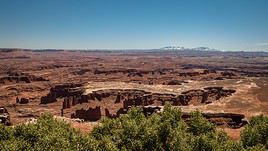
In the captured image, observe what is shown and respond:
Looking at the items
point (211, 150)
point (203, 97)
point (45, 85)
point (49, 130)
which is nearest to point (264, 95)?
point (203, 97)

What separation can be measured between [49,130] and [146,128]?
44.6 ft

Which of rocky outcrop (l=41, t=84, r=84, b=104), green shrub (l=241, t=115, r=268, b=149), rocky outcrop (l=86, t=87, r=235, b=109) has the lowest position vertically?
rocky outcrop (l=41, t=84, r=84, b=104)

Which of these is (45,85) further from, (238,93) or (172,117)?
(172,117)

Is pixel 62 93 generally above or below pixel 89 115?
below

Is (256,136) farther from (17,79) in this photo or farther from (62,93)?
(17,79)

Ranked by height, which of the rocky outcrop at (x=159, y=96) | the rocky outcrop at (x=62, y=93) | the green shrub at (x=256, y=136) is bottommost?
the rocky outcrop at (x=62, y=93)

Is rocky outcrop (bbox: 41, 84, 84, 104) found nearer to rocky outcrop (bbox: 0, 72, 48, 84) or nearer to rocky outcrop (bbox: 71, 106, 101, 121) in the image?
rocky outcrop (bbox: 71, 106, 101, 121)

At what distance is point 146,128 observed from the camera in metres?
47.1

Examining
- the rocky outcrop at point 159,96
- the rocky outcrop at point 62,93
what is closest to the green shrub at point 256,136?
the rocky outcrop at point 159,96

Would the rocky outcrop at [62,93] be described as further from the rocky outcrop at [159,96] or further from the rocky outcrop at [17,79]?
the rocky outcrop at [17,79]

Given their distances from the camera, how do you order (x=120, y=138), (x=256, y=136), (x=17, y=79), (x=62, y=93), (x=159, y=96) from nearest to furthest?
(x=120, y=138)
(x=256, y=136)
(x=159, y=96)
(x=62, y=93)
(x=17, y=79)

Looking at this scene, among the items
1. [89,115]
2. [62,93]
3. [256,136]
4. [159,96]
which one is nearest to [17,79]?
[62,93]

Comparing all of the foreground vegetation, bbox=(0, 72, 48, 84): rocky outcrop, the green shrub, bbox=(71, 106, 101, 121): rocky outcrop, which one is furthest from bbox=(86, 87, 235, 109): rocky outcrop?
bbox=(0, 72, 48, 84): rocky outcrop

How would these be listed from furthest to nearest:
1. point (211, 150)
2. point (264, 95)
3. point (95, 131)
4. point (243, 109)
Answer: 1. point (264, 95)
2. point (243, 109)
3. point (95, 131)
4. point (211, 150)
